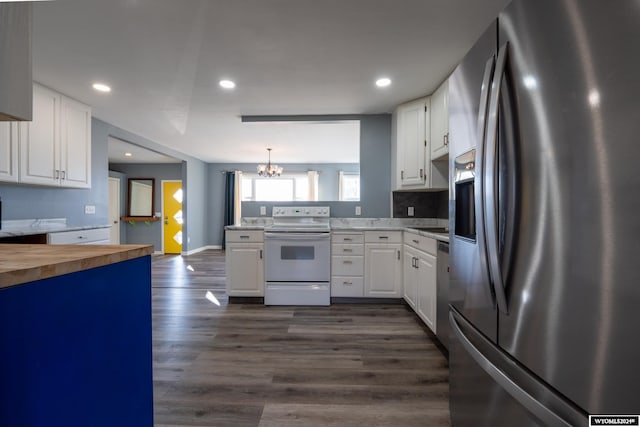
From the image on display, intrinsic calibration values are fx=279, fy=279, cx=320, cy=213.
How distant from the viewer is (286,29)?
196cm

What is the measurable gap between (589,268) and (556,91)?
1.38 feet

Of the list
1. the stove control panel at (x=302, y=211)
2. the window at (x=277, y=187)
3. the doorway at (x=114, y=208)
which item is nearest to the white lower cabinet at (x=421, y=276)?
the stove control panel at (x=302, y=211)

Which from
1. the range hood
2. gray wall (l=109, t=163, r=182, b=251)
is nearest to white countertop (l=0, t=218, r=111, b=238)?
the range hood

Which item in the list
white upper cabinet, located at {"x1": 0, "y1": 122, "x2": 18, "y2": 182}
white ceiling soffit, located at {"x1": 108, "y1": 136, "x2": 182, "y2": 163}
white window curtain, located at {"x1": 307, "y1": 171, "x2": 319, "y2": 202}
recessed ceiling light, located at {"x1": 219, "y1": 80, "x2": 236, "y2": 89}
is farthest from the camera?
white window curtain, located at {"x1": 307, "y1": 171, "x2": 319, "y2": 202}

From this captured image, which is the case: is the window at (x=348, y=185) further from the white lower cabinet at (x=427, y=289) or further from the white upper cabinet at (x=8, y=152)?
the white upper cabinet at (x=8, y=152)

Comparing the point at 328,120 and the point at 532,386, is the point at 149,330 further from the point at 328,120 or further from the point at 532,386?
the point at 328,120

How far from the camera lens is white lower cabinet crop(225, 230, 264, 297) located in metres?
3.36

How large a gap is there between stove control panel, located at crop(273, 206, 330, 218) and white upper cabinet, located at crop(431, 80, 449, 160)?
5.04 ft

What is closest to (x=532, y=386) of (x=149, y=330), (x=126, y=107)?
(x=149, y=330)

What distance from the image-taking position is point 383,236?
3270mm

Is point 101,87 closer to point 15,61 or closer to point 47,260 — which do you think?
point 15,61

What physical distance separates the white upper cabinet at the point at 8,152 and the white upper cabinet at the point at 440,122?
13.3 ft

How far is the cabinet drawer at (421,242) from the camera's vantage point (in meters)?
2.35

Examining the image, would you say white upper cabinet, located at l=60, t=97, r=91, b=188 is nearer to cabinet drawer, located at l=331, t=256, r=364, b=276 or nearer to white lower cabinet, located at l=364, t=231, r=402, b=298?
cabinet drawer, located at l=331, t=256, r=364, b=276
